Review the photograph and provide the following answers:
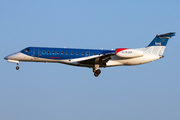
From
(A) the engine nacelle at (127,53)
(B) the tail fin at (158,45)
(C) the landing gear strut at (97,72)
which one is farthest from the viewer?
(B) the tail fin at (158,45)

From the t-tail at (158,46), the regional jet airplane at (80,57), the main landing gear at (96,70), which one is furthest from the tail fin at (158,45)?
the main landing gear at (96,70)

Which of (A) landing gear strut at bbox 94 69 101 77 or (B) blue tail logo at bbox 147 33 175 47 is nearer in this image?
(A) landing gear strut at bbox 94 69 101 77

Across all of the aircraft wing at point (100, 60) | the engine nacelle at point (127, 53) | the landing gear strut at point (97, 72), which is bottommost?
the landing gear strut at point (97, 72)

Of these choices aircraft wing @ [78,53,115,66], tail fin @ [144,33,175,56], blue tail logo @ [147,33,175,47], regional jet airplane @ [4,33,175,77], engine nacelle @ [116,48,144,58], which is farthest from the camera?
tail fin @ [144,33,175,56]

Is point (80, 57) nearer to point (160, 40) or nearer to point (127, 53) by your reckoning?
point (127, 53)

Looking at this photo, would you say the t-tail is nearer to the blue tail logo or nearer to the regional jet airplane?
the blue tail logo

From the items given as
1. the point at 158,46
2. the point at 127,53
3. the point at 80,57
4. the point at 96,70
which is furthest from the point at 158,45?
the point at 80,57

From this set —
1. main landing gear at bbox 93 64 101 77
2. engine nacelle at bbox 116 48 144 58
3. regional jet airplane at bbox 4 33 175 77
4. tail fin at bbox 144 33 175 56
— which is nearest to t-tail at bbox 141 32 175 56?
tail fin at bbox 144 33 175 56

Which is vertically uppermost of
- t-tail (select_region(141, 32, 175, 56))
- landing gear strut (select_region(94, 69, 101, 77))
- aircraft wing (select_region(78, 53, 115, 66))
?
t-tail (select_region(141, 32, 175, 56))

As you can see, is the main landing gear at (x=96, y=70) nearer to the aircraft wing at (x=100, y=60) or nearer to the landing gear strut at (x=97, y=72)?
the landing gear strut at (x=97, y=72)

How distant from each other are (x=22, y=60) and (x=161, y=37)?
56.5 ft

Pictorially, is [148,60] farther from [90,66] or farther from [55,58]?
[55,58]

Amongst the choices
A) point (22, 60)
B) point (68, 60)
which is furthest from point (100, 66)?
point (22, 60)

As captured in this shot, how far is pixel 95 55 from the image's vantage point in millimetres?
40969
